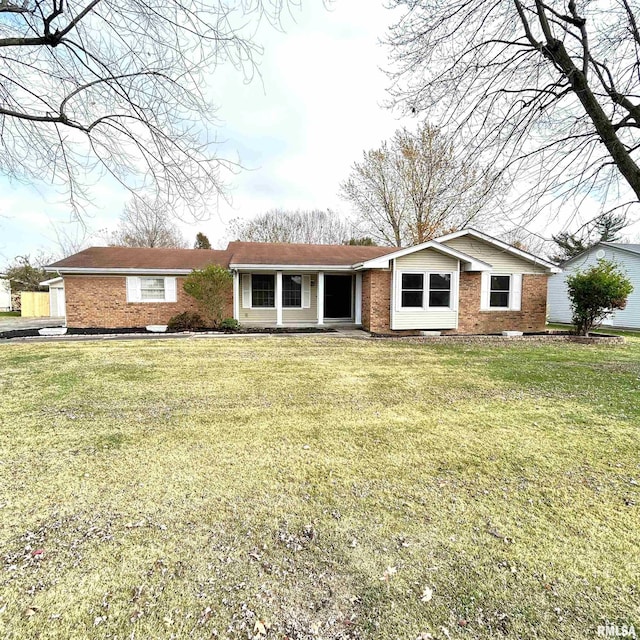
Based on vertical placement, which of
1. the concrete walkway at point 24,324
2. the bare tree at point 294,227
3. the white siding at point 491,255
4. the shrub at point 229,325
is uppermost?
the bare tree at point 294,227

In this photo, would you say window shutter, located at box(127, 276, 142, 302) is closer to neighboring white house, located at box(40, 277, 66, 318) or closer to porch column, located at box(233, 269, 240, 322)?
porch column, located at box(233, 269, 240, 322)

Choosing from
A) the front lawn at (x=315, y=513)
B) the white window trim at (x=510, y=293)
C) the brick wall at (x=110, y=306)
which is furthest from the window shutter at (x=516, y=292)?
the brick wall at (x=110, y=306)

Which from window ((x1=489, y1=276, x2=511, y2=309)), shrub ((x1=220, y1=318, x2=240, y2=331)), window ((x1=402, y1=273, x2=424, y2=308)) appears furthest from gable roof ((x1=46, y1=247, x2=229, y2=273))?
window ((x1=489, y1=276, x2=511, y2=309))

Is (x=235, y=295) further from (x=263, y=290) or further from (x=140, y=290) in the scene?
(x=140, y=290)

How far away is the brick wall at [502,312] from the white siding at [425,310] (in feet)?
1.66

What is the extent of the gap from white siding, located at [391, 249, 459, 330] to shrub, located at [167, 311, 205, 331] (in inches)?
292

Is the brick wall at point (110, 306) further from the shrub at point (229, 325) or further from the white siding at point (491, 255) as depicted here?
the white siding at point (491, 255)

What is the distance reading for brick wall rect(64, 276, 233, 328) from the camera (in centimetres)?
1377

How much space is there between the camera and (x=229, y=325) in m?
13.5

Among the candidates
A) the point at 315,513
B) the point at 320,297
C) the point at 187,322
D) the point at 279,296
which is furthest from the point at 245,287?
the point at 315,513

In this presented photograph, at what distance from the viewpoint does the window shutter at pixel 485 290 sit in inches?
560

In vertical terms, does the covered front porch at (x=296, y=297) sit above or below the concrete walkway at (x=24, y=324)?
above

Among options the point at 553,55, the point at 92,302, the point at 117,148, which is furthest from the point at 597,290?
the point at 92,302

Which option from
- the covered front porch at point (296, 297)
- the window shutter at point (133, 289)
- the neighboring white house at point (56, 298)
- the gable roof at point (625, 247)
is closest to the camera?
the window shutter at point (133, 289)
